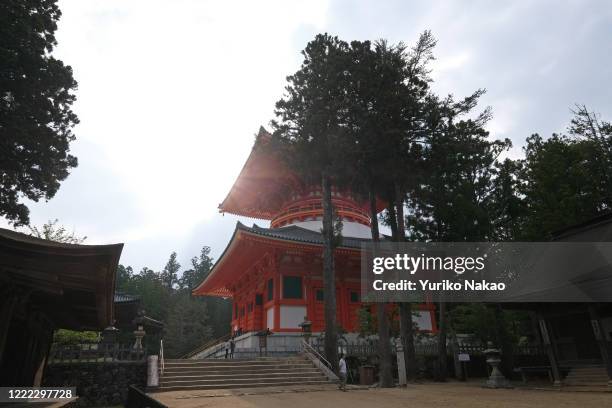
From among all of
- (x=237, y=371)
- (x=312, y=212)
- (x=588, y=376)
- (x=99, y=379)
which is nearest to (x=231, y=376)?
(x=237, y=371)

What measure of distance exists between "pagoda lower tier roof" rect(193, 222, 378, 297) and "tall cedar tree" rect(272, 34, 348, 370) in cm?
358

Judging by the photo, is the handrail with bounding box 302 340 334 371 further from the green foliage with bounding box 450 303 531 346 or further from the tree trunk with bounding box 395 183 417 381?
the green foliage with bounding box 450 303 531 346

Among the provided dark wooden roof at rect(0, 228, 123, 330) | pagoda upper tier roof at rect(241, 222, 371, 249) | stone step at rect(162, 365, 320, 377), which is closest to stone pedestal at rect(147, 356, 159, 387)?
stone step at rect(162, 365, 320, 377)

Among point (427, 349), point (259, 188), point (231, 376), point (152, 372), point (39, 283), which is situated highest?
point (259, 188)

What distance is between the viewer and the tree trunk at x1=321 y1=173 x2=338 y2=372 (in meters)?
14.7

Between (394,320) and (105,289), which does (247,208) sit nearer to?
(394,320)

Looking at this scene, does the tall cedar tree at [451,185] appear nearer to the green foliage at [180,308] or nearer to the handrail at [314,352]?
the handrail at [314,352]

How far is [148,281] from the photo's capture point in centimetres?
6500

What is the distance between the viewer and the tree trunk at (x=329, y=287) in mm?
14711

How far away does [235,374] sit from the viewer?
13.6 metres

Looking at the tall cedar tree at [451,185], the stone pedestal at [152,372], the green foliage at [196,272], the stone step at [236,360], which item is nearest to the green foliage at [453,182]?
the tall cedar tree at [451,185]

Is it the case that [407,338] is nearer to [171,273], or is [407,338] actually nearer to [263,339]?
[263,339]

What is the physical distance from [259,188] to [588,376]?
20.0m

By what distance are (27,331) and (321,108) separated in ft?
37.1
